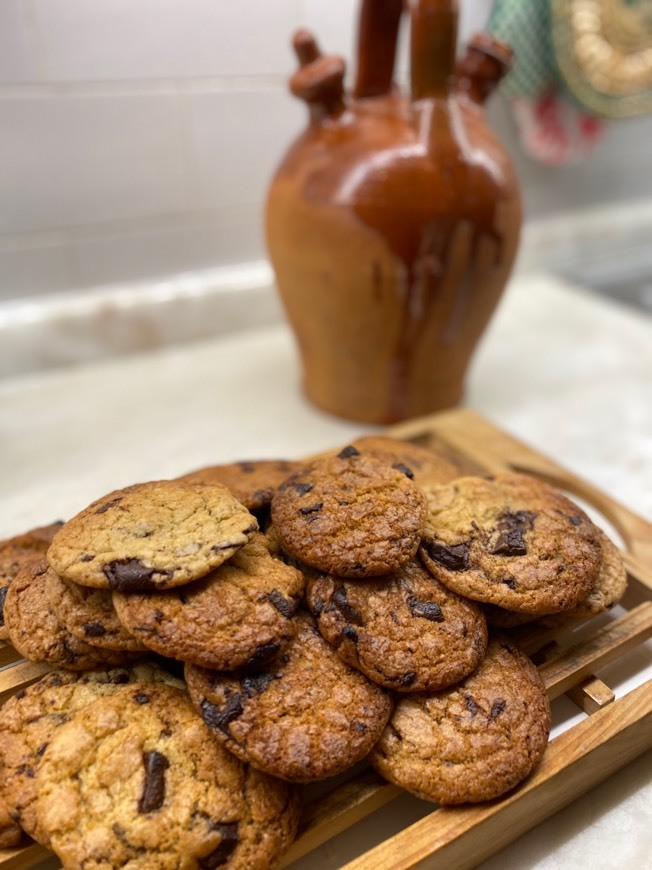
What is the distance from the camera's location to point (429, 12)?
774 millimetres

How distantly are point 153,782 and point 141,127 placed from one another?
3.65 feet

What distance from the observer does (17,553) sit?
588 millimetres

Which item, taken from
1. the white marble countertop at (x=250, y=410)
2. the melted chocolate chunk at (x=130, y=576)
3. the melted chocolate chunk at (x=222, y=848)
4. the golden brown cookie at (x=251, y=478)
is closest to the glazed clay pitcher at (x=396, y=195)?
the white marble countertop at (x=250, y=410)

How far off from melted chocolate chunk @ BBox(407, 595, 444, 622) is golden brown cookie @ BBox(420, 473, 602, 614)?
0.02 metres

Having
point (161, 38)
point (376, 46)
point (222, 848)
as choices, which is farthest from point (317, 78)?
point (222, 848)

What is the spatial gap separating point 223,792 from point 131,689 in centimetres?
10

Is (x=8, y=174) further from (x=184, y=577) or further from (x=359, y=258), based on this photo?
(x=184, y=577)

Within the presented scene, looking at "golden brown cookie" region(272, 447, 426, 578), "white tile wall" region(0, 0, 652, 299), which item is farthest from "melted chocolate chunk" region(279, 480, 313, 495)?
"white tile wall" region(0, 0, 652, 299)

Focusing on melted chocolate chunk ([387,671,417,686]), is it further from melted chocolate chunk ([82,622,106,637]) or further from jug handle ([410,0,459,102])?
jug handle ([410,0,459,102])

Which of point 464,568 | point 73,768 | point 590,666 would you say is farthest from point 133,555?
point 590,666

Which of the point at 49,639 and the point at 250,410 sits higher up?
the point at 49,639

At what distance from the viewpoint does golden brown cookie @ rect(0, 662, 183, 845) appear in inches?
17.0

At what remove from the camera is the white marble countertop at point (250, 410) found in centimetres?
96

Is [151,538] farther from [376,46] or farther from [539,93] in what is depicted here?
[539,93]
